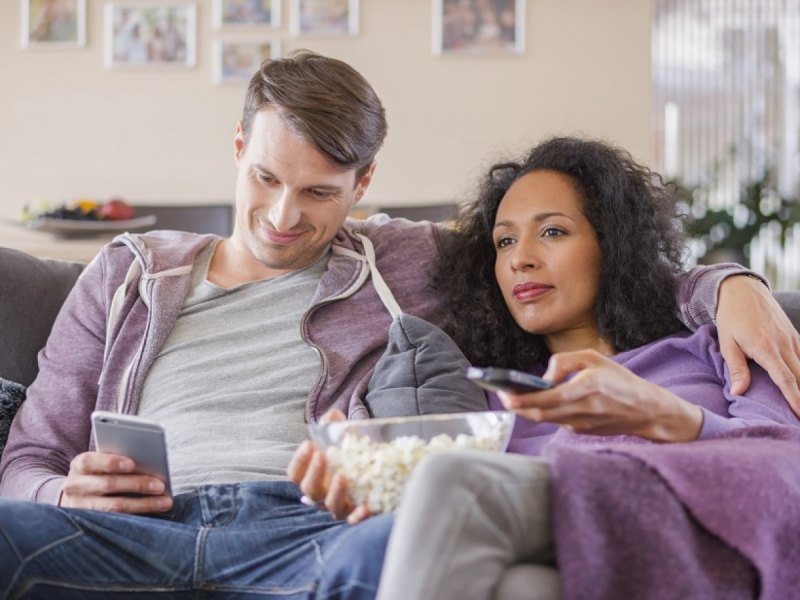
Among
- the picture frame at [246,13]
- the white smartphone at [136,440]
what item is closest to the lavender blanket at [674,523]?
the white smartphone at [136,440]

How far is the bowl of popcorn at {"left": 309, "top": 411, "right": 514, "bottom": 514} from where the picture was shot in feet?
3.91

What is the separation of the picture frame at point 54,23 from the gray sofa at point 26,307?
3714 mm

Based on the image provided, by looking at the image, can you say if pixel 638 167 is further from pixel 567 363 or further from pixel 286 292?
pixel 567 363

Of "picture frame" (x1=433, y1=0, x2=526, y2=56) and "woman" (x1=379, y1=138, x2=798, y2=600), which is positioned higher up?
"picture frame" (x1=433, y1=0, x2=526, y2=56)

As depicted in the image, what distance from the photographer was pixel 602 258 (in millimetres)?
1876

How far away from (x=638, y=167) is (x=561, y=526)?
111cm

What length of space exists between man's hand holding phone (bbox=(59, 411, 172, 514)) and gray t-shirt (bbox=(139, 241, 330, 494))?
0.15 meters

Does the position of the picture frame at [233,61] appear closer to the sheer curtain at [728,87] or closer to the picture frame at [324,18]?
the picture frame at [324,18]

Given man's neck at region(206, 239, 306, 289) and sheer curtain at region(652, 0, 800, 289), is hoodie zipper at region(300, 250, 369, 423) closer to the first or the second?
man's neck at region(206, 239, 306, 289)

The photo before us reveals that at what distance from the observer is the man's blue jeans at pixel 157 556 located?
1300 mm

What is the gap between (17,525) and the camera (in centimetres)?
131

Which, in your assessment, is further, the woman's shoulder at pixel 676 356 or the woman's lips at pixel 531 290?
the woman's lips at pixel 531 290

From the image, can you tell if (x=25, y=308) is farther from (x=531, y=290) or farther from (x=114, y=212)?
(x=114, y=212)

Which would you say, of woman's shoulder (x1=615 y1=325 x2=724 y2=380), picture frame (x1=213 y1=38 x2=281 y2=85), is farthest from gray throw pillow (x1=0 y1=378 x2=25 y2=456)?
picture frame (x1=213 y1=38 x2=281 y2=85)
